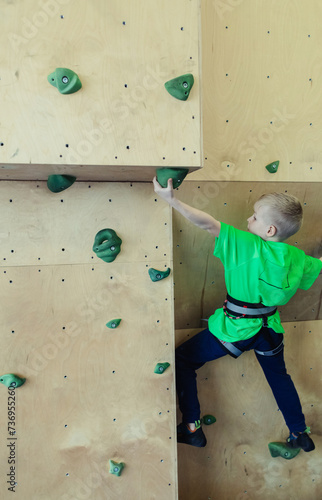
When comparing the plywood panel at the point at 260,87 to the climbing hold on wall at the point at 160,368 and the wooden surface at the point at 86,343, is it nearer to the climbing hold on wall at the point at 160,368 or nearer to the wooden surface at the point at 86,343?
the wooden surface at the point at 86,343

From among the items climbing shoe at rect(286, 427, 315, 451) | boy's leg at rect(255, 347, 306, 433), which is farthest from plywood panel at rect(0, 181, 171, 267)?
climbing shoe at rect(286, 427, 315, 451)

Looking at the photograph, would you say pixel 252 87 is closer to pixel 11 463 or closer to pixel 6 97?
pixel 6 97

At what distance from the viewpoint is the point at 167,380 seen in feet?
5.39

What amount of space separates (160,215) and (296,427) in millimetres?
1102

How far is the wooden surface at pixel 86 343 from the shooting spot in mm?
1512

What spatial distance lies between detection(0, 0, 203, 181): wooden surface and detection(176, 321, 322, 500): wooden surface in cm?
92

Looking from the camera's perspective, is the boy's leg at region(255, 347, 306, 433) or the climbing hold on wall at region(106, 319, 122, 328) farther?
the boy's leg at region(255, 347, 306, 433)

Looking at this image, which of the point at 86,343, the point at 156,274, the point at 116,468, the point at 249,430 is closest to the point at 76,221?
the point at 156,274

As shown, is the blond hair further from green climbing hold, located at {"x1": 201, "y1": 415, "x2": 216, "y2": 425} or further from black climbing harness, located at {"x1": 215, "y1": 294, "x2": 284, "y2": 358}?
green climbing hold, located at {"x1": 201, "y1": 415, "x2": 216, "y2": 425}

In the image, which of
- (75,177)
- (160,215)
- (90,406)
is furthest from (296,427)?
(75,177)

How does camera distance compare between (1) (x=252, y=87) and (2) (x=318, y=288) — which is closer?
(1) (x=252, y=87)

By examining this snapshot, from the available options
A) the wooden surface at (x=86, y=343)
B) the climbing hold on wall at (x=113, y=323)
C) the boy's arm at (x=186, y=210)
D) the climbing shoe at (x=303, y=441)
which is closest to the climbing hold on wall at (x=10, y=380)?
the wooden surface at (x=86, y=343)

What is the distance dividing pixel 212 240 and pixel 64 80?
34.5 inches

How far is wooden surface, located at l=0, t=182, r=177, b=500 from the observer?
151cm
